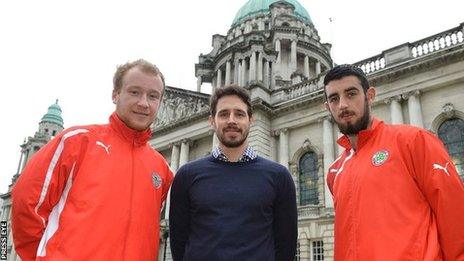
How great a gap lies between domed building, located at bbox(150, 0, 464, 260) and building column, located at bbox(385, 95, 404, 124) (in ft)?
0.19

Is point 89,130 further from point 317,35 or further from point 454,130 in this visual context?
point 317,35

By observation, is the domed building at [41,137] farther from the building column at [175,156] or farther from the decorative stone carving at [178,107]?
the building column at [175,156]

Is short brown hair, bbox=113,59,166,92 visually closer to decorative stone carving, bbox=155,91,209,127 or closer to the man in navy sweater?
the man in navy sweater

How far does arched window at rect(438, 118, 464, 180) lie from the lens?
19.8 meters

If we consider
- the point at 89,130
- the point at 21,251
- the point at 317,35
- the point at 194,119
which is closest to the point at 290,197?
the point at 89,130

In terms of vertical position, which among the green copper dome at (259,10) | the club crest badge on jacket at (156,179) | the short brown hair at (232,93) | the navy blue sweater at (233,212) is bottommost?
the navy blue sweater at (233,212)

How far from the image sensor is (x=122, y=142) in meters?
4.12

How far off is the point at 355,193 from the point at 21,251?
3172mm

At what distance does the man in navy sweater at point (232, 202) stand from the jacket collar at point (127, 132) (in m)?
0.57

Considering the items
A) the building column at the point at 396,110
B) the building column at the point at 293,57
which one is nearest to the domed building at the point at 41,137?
the building column at the point at 293,57

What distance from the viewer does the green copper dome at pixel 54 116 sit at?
67037mm

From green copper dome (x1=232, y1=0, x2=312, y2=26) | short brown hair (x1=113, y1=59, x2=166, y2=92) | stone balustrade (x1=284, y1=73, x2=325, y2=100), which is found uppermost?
green copper dome (x1=232, y1=0, x2=312, y2=26)

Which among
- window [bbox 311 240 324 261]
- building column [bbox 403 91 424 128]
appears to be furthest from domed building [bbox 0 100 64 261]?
building column [bbox 403 91 424 128]

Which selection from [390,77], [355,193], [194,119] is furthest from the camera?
[194,119]
